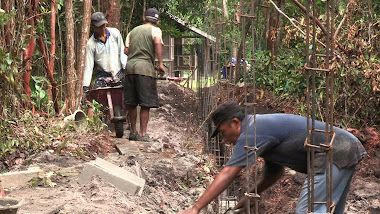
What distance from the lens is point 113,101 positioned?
31.4ft

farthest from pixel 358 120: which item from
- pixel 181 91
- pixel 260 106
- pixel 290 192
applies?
pixel 181 91

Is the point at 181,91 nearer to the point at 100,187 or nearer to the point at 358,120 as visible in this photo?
the point at 358,120

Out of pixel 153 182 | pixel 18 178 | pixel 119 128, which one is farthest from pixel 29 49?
pixel 18 178

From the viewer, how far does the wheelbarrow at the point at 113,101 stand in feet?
31.0

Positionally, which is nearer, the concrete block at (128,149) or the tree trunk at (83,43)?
the concrete block at (128,149)

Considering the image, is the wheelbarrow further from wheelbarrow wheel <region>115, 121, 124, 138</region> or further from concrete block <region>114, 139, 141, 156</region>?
concrete block <region>114, 139, 141, 156</region>

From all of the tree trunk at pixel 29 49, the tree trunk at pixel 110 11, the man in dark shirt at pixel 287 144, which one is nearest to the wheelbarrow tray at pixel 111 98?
the tree trunk at pixel 29 49

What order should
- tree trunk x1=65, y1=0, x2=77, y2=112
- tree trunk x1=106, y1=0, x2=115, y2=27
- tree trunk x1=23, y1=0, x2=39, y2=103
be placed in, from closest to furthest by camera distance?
tree trunk x1=23, y1=0, x2=39, y2=103 → tree trunk x1=65, y1=0, x2=77, y2=112 → tree trunk x1=106, y1=0, x2=115, y2=27

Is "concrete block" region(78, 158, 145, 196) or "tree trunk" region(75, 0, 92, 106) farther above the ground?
"tree trunk" region(75, 0, 92, 106)

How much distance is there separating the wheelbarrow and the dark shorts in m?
0.24

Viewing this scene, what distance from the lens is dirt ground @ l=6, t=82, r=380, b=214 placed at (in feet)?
17.7

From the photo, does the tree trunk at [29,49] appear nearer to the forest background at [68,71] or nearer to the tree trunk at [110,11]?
the forest background at [68,71]

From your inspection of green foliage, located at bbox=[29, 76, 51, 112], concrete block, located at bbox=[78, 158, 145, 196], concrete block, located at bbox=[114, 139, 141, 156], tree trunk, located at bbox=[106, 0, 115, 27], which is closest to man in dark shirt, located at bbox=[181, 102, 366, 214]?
concrete block, located at bbox=[78, 158, 145, 196]

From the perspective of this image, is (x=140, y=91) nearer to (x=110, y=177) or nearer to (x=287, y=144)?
(x=110, y=177)
